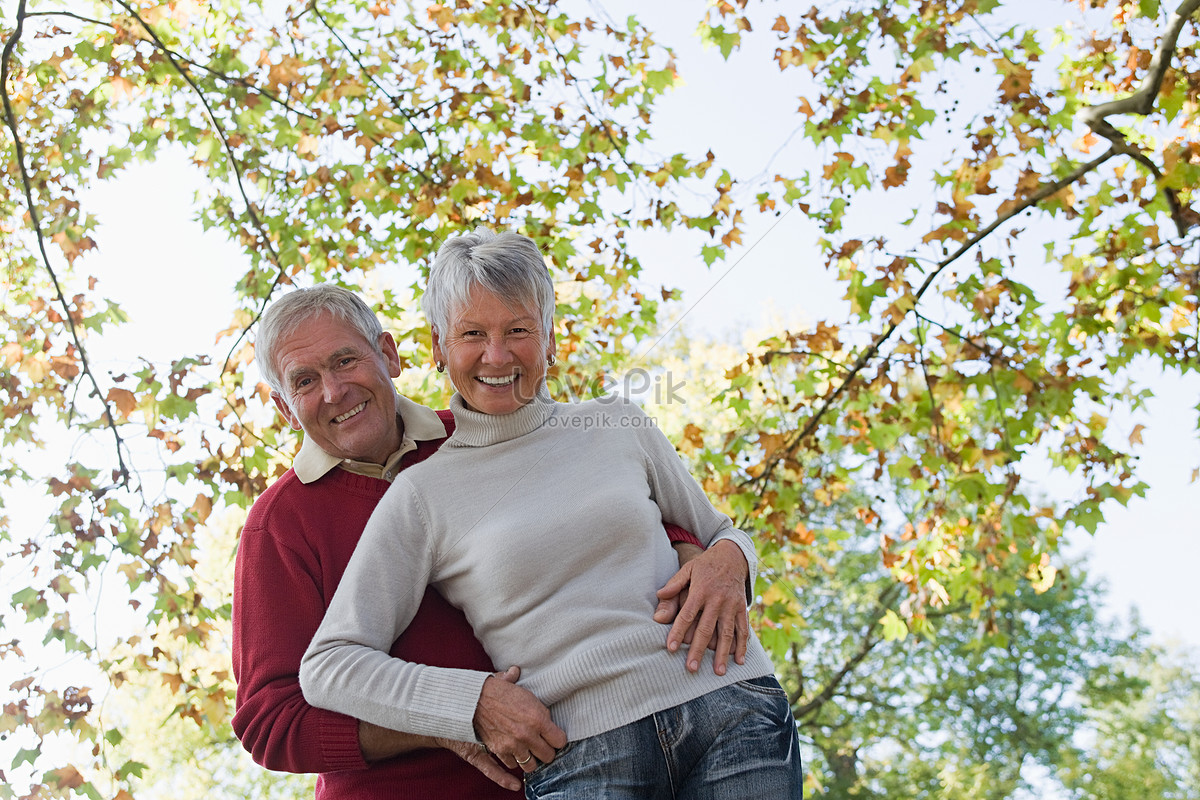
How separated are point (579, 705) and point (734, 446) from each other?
322 cm

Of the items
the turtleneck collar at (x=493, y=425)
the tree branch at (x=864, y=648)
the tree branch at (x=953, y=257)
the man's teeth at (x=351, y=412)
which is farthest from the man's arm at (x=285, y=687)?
the tree branch at (x=864, y=648)

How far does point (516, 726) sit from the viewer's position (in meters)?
1.56

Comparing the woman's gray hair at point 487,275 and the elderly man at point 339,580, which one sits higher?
the woman's gray hair at point 487,275

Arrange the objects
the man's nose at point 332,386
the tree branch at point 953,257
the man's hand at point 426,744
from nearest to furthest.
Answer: the man's hand at point 426,744
the man's nose at point 332,386
the tree branch at point 953,257

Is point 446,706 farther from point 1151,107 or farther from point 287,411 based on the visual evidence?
point 1151,107

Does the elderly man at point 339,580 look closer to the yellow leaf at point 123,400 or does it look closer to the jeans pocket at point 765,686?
the jeans pocket at point 765,686

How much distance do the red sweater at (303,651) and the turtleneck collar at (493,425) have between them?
278 mm

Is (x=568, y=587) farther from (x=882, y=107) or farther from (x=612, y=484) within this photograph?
(x=882, y=107)

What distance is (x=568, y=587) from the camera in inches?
66.2

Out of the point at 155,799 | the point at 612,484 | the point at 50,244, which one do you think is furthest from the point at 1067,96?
the point at 155,799

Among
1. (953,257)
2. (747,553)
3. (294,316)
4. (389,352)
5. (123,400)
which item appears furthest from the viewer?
(953,257)

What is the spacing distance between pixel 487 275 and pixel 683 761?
0.93 meters

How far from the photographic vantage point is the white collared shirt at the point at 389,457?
199 cm

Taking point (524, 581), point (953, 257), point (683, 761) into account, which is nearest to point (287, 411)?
point (524, 581)
